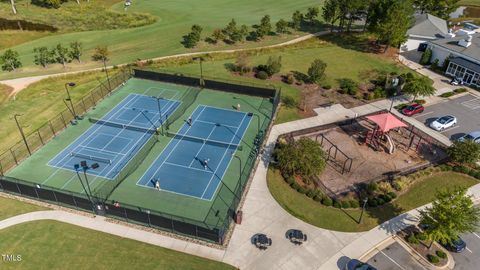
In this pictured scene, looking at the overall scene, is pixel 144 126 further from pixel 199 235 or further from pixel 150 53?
pixel 150 53

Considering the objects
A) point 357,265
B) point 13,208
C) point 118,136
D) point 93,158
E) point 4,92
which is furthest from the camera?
point 4,92

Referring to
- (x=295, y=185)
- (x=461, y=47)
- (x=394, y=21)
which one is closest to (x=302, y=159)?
(x=295, y=185)

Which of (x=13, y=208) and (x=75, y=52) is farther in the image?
(x=75, y=52)

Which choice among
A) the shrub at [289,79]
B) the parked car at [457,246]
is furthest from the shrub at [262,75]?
the parked car at [457,246]

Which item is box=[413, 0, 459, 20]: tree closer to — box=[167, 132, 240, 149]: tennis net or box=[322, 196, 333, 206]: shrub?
box=[167, 132, 240, 149]: tennis net

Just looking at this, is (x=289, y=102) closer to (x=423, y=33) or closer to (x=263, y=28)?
(x=263, y=28)

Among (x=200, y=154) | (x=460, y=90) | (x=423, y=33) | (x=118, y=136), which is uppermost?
(x=423, y=33)
